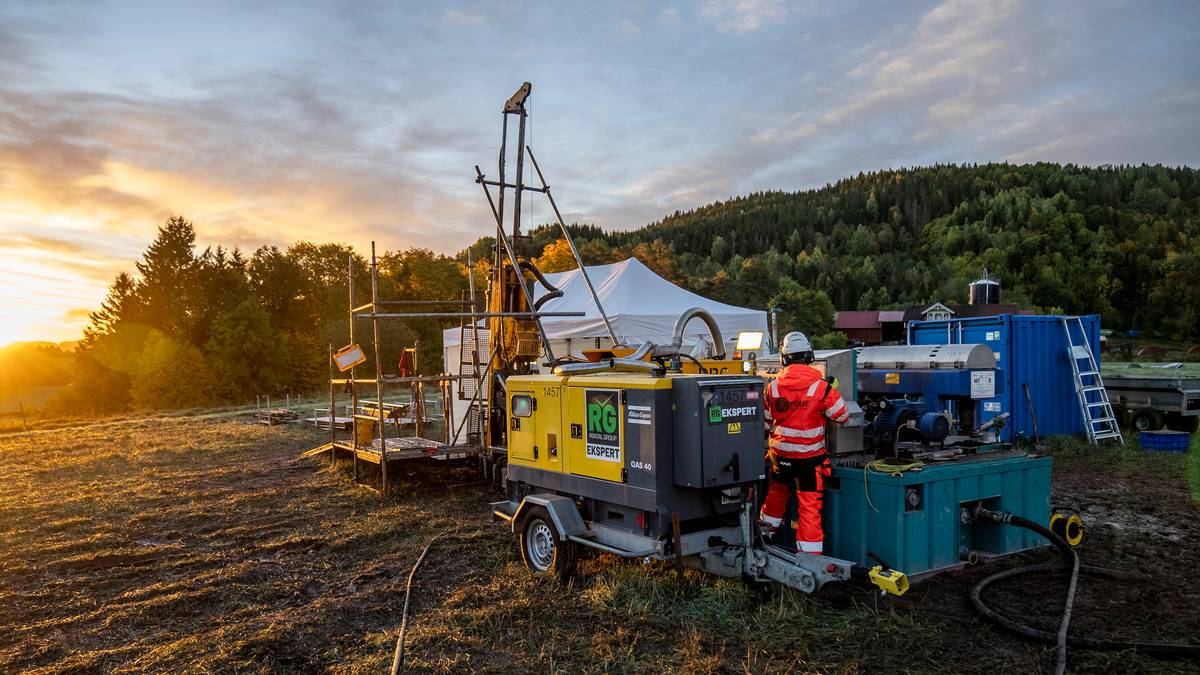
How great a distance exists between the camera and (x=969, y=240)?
318 feet

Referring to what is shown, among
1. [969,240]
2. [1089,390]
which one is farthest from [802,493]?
[969,240]

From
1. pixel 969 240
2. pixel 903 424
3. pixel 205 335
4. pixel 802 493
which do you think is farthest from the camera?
pixel 969 240

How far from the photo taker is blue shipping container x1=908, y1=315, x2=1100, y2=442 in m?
14.2

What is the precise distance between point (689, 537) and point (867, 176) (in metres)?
148

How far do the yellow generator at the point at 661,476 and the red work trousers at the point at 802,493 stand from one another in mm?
196

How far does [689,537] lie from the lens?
222 inches

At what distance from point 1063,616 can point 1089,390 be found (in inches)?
440

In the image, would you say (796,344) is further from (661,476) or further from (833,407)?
(661,476)

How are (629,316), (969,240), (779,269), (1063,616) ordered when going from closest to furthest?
(1063,616), (629,316), (779,269), (969,240)

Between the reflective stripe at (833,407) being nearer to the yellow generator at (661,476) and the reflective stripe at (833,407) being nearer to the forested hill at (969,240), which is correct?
the yellow generator at (661,476)

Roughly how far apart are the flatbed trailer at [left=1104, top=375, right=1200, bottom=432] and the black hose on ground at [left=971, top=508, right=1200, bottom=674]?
10.2 metres

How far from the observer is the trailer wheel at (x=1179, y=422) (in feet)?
47.4

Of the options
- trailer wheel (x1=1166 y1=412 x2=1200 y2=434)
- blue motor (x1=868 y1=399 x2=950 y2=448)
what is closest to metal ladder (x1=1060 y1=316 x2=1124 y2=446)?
trailer wheel (x1=1166 y1=412 x2=1200 y2=434)

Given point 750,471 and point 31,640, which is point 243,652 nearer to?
point 31,640
